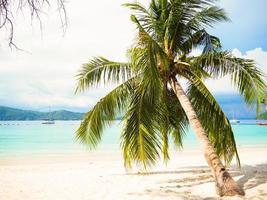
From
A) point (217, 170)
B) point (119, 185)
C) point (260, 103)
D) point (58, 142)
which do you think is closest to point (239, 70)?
point (260, 103)

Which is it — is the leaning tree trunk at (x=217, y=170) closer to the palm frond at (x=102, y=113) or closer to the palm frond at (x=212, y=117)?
the palm frond at (x=212, y=117)

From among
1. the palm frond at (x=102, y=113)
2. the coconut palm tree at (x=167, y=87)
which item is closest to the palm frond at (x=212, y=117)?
the coconut palm tree at (x=167, y=87)

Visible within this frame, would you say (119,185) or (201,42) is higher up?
(201,42)

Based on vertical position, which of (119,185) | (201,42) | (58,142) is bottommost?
(58,142)

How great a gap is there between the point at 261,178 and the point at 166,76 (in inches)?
152

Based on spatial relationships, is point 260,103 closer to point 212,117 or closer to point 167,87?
point 212,117

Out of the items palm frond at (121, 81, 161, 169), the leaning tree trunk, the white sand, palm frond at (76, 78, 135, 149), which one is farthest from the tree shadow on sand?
palm frond at (76, 78, 135, 149)

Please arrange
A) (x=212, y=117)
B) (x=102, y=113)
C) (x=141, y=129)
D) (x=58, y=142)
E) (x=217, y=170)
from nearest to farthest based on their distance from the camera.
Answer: (x=217, y=170), (x=141, y=129), (x=212, y=117), (x=102, y=113), (x=58, y=142)

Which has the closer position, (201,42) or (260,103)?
(260,103)

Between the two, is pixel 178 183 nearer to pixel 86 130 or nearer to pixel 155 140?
pixel 155 140

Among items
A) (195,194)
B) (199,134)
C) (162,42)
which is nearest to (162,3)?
(162,42)

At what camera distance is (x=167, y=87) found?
9039mm

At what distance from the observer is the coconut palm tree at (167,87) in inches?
302

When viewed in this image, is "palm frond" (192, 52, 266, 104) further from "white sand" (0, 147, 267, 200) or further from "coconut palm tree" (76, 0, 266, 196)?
"white sand" (0, 147, 267, 200)
